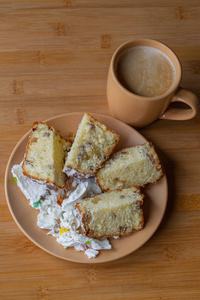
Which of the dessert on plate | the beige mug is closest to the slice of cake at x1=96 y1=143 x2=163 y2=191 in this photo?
the dessert on plate

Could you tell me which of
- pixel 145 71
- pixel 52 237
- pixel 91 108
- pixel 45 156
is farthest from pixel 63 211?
pixel 145 71

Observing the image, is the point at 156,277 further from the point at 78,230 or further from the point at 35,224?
the point at 35,224

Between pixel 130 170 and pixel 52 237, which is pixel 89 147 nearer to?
pixel 130 170

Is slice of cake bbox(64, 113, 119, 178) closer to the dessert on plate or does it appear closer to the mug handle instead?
the dessert on plate

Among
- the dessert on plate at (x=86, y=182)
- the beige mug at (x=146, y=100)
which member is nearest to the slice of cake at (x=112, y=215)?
the dessert on plate at (x=86, y=182)

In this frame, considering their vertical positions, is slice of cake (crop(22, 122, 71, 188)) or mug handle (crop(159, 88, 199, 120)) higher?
mug handle (crop(159, 88, 199, 120))
